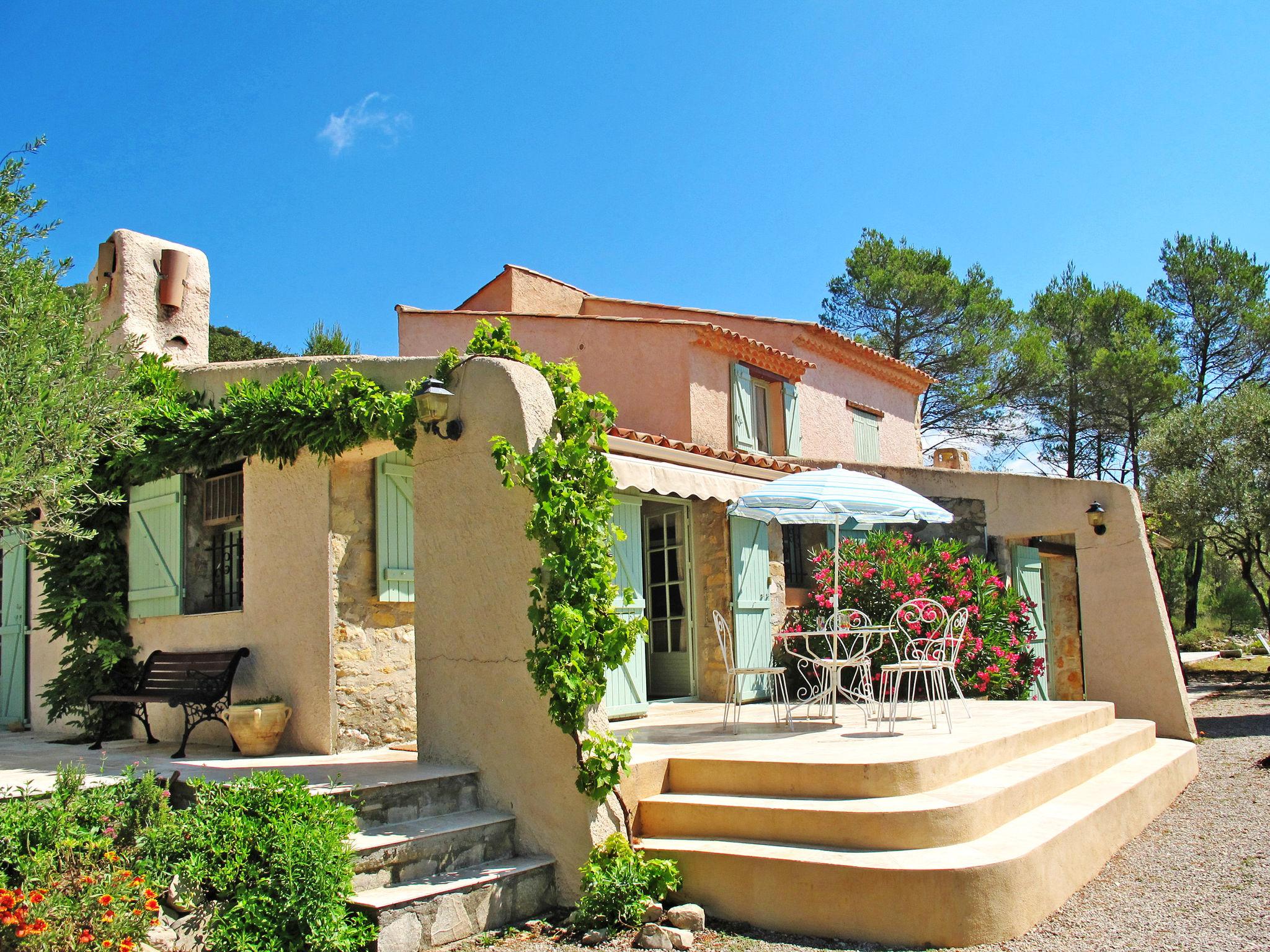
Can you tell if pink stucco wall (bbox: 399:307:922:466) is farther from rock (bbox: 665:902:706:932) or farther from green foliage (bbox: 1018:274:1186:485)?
green foliage (bbox: 1018:274:1186:485)

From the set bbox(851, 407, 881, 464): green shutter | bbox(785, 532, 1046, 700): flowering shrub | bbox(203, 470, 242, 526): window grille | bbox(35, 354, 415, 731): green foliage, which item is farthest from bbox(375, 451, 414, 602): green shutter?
bbox(851, 407, 881, 464): green shutter

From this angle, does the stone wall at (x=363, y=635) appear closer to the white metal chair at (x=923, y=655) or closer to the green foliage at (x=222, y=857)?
the green foliage at (x=222, y=857)

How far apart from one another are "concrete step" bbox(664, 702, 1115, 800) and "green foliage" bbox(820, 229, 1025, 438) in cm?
2234

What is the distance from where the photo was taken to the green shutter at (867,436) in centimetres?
2166

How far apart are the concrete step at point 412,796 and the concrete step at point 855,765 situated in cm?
154

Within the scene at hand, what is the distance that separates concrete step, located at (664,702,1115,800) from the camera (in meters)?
6.19

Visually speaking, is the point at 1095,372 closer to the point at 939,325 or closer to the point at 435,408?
the point at 939,325

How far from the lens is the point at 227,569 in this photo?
9.88m

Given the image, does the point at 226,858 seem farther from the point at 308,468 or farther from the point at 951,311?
the point at 951,311

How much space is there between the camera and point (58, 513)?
8641 millimetres

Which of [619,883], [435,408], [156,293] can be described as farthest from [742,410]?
[619,883]

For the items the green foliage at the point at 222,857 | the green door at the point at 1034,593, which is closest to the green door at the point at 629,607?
the green foliage at the point at 222,857

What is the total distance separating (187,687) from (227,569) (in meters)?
1.59

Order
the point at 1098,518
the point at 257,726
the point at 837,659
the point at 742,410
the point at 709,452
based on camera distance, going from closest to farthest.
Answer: the point at 257,726 → the point at 837,659 → the point at 709,452 → the point at 1098,518 → the point at 742,410
